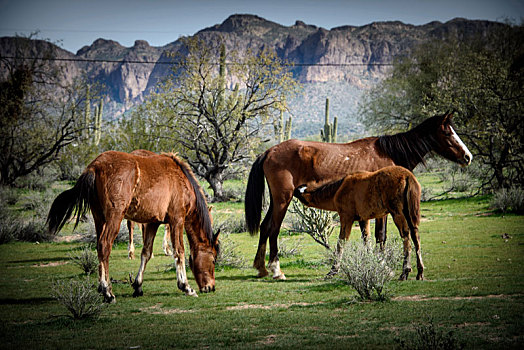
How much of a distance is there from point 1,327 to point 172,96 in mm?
22395

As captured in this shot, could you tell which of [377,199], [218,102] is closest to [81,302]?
[377,199]

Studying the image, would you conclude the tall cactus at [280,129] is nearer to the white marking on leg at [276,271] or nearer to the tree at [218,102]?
the tree at [218,102]

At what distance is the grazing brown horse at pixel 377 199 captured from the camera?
813cm

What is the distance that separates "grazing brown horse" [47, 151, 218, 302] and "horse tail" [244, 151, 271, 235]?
1515 millimetres

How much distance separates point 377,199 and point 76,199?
17.0 feet

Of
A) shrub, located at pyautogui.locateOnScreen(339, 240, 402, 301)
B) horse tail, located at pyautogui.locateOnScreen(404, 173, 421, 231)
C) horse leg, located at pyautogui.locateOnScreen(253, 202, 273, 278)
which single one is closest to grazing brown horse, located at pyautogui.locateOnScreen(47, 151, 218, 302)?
horse leg, located at pyautogui.locateOnScreen(253, 202, 273, 278)

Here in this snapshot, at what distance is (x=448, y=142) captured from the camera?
9.87m

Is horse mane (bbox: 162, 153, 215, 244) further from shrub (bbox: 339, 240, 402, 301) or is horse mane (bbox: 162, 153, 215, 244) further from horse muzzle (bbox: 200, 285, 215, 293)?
shrub (bbox: 339, 240, 402, 301)

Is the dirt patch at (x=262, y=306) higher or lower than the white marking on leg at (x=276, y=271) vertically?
higher

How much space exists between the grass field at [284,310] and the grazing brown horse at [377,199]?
0.85 metres

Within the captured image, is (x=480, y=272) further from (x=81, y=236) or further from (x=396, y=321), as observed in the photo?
(x=81, y=236)

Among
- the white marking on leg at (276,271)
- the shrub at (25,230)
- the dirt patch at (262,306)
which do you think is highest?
the dirt patch at (262,306)

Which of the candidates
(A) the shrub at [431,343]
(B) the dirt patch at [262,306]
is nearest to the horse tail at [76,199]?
(B) the dirt patch at [262,306]

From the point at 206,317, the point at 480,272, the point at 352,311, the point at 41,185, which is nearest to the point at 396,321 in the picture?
the point at 352,311
